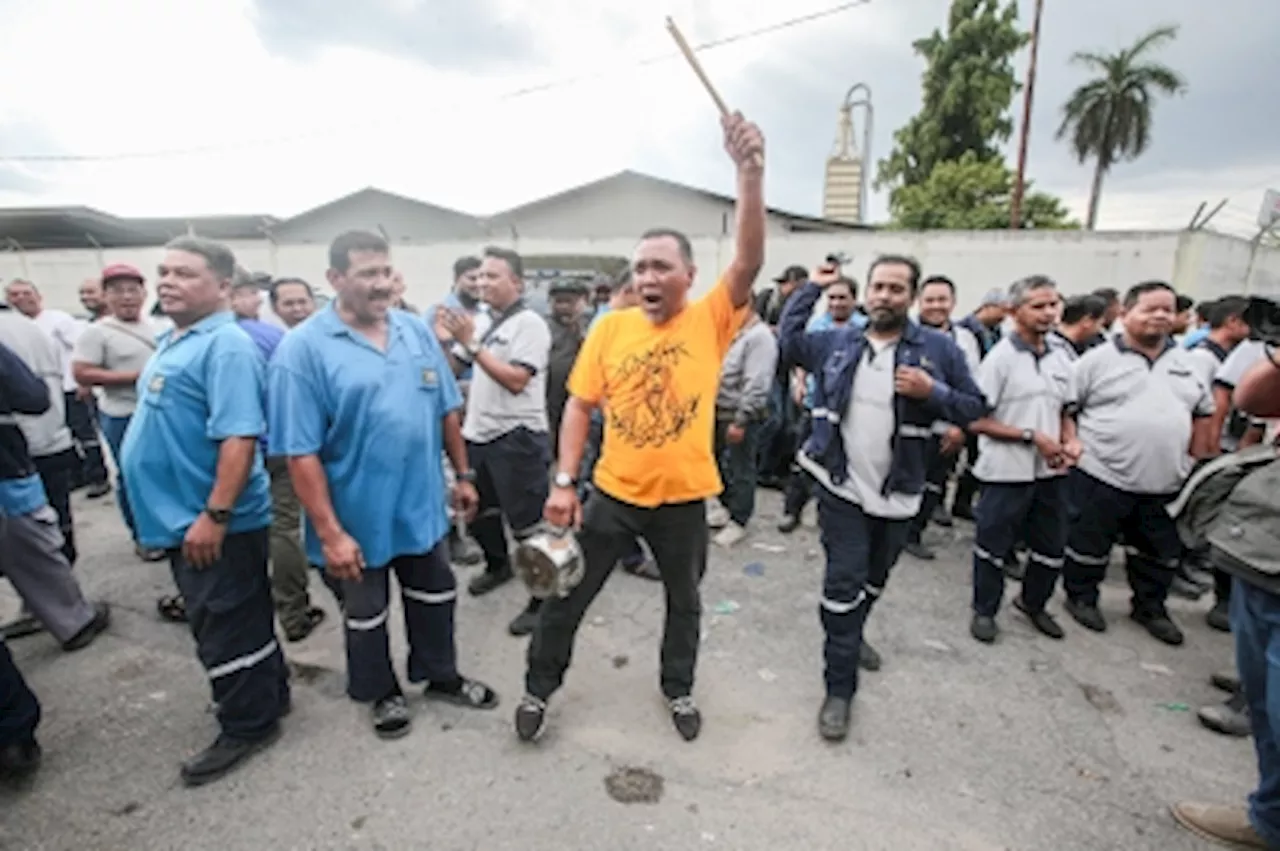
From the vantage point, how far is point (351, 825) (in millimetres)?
2168

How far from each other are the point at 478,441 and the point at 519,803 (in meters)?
1.96

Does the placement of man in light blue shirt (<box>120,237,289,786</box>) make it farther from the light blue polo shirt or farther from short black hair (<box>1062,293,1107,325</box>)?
short black hair (<box>1062,293,1107,325</box>)

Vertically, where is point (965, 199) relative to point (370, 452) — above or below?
above

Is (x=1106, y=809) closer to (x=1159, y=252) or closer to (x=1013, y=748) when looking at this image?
(x=1013, y=748)

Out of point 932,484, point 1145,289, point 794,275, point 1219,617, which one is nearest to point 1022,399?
point 1145,289

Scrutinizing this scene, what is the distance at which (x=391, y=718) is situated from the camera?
2.62 meters

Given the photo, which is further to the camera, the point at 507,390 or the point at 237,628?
the point at 507,390

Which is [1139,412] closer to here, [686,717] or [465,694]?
[686,717]

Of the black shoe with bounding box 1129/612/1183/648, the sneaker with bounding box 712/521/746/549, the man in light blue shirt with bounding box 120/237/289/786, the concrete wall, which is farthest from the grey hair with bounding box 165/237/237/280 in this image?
the concrete wall

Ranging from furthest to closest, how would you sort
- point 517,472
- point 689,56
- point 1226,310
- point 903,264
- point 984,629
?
point 1226,310
point 517,472
point 984,629
point 903,264
point 689,56

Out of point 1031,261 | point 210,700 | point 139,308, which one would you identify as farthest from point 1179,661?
point 1031,261

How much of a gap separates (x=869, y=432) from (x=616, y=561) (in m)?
1.21

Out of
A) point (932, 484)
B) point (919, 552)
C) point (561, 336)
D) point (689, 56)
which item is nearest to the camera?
point (689, 56)

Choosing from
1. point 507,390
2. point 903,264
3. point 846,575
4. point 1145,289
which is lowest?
point 846,575
